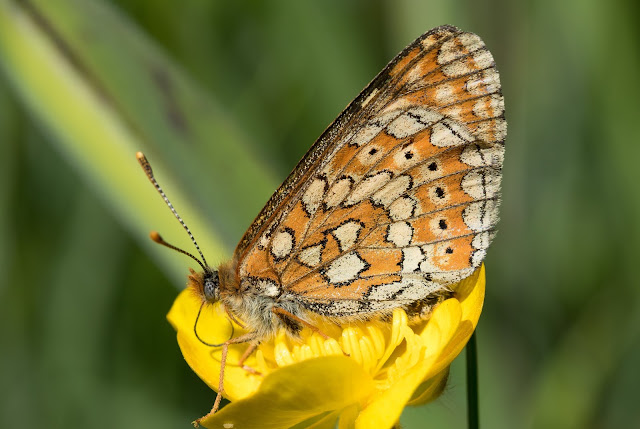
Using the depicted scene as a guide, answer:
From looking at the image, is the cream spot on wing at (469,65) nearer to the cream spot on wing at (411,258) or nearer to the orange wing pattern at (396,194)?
the orange wing pattern at (396,194)

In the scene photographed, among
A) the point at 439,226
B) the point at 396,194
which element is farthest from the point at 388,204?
the point at 439,226

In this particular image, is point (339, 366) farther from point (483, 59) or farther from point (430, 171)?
point (483, 59)

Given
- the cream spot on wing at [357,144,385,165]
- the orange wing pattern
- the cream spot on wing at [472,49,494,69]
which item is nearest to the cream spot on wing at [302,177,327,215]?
the orange wing pattern

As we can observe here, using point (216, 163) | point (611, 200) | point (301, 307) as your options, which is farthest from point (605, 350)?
point (216, 163)

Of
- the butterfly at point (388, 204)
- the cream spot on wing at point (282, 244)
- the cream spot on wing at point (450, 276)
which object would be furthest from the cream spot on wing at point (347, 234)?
the cream spot on wing at point (450, 276)

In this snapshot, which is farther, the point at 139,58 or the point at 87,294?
the point at 87,294

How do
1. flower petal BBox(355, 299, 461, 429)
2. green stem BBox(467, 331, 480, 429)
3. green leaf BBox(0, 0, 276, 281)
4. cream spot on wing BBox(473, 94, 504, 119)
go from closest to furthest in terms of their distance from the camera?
flower petal BBox(355, 299, 461, 429) → green stem BBox(467, 331, 480, 429) → cream spot on wing BBox(473, 94, 504, 119) → green leaf BBox(0, 0, 276, 281)

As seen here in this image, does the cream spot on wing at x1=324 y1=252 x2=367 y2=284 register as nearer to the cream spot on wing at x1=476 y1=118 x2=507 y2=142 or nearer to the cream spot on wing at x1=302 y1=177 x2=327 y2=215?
the cream spot on wing at x1=302 y1=177 x2=327 y2=215

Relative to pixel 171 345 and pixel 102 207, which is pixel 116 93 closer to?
pixel 102 207
